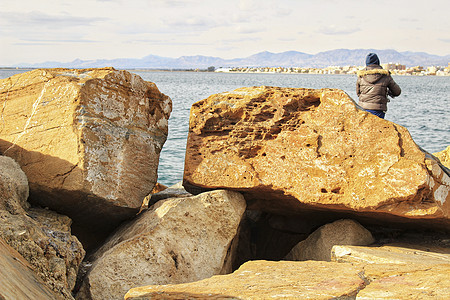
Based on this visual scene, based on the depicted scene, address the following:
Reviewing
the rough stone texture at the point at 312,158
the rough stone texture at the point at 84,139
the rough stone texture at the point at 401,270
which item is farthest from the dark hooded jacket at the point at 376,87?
the rough stone texture at the point at 84,139

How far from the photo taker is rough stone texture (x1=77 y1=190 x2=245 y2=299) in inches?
172

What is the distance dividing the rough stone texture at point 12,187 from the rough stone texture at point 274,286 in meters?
1.39

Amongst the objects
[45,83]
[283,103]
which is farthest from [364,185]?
[45,83]

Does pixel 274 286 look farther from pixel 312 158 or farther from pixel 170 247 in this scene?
pixel 312 158

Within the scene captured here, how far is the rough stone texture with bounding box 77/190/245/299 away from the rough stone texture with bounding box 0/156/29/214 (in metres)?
0.89

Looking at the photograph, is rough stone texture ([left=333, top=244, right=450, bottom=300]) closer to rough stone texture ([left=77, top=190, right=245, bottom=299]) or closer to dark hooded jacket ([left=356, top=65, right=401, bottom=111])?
rough stone texture ([left=77, top=190, right=245, bottom=299])

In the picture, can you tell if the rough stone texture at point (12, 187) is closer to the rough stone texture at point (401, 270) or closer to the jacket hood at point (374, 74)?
the rough stone texture at point (401, 270)

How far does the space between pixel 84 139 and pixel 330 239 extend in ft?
9.31

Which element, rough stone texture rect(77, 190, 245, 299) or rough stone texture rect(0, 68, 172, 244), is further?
rough stone texture rect(0, 68, 172, 244)

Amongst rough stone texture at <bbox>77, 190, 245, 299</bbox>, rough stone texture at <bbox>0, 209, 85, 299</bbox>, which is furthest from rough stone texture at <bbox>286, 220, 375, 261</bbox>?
rough stone texture at <bbox>0, 209, 85, 299</bbox>

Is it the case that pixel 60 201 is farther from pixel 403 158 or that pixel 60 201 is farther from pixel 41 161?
pixel 403 158

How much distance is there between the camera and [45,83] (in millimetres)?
5285

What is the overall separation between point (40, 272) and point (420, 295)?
2763mm

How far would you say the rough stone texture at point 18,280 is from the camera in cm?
276
